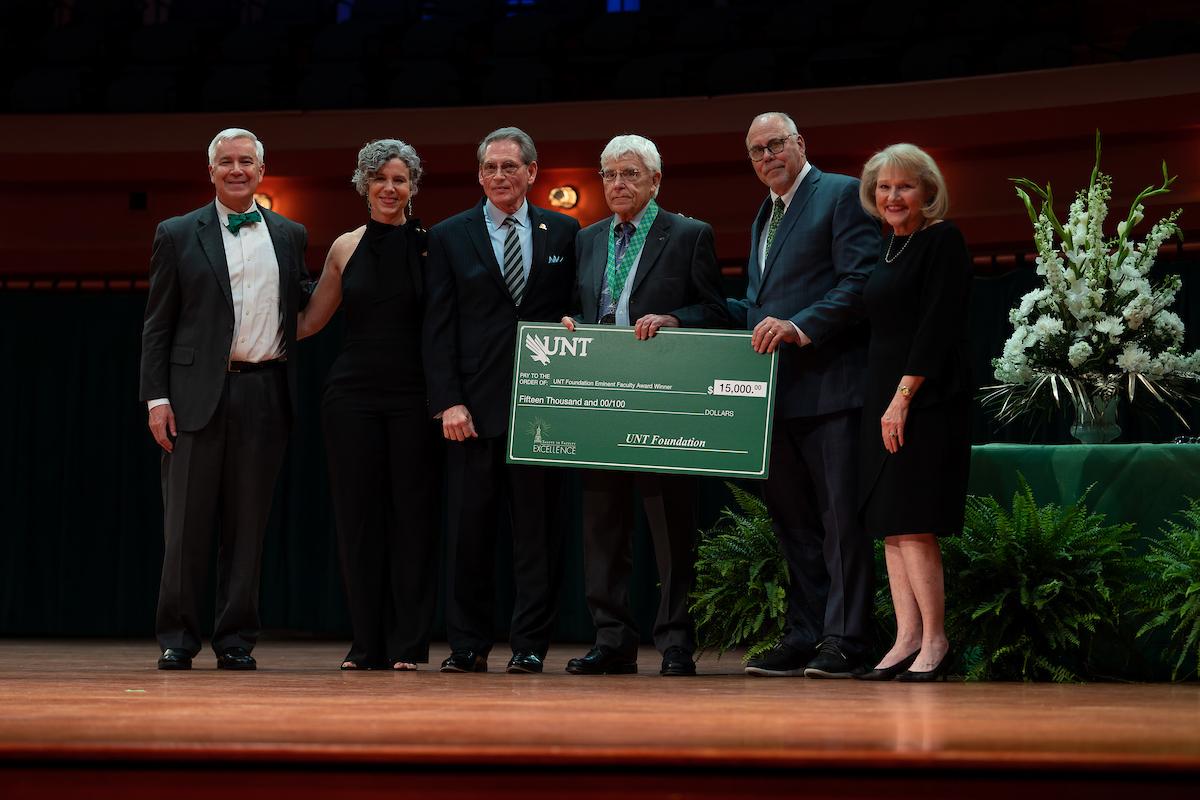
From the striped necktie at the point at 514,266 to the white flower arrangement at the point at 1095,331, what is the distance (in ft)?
4.86

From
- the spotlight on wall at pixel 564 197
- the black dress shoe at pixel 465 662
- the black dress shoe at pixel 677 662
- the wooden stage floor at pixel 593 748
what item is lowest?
the black dress shoe at pixel 465 662

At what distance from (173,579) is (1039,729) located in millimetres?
2620

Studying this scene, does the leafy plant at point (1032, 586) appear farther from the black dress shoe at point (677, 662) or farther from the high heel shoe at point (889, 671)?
the black dress shoe at point (677, 662)

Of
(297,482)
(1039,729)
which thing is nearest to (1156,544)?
(1039,729)

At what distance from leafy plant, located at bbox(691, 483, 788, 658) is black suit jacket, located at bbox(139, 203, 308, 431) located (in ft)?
4.69

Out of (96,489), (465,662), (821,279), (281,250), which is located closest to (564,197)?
(96,489)

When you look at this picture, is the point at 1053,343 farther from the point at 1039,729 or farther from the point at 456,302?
the point at 1039,729

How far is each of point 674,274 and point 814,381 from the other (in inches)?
19.0

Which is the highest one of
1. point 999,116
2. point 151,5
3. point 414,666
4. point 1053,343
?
point 151,5

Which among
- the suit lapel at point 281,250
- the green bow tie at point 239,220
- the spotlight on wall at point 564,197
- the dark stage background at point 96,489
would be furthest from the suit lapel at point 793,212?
the spotlight on wall at point 564,197

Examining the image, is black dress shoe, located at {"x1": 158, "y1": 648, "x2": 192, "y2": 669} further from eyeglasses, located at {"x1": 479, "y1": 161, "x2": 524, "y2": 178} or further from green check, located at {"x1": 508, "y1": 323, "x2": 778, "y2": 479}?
eyeglasses, located at {"x1": 479, "y1": 161, "x2": 524, "y2": 178}

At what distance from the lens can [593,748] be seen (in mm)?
1652

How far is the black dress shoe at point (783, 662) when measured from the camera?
3.40m

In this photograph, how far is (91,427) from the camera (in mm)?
7816
